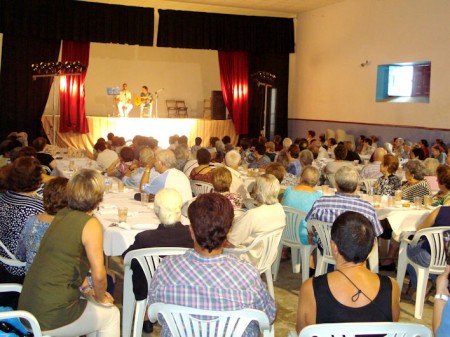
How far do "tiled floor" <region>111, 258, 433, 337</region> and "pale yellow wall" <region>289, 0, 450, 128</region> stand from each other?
7.51 meters

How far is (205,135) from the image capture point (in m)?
16.7

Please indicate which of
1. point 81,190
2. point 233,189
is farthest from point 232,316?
point 233,189

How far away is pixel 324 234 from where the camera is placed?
496cm

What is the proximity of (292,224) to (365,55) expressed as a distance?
1004 cm

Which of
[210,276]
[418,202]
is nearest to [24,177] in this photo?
[210,276]

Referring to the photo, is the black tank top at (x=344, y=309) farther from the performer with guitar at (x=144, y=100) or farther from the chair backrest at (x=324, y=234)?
the performer with guitar at (x=144, y=100)

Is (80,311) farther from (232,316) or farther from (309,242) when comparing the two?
(309,242)

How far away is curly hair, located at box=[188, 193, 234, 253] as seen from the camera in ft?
8.69

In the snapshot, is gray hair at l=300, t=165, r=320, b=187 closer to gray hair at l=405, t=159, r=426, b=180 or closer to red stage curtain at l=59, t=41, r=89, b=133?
gray hair at l=405, t=159, r=426, b=180

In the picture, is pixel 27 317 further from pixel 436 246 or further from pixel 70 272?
pixel 436 246

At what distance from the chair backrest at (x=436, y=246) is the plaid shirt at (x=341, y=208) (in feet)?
1.19

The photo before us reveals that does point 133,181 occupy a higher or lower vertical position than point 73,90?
lower

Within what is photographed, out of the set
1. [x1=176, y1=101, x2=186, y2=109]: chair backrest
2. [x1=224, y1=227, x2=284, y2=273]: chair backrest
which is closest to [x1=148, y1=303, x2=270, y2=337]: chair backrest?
[x1=224, y1=227, x2=284, y2=273]: chair backrest

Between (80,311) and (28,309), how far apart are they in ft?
0.89
